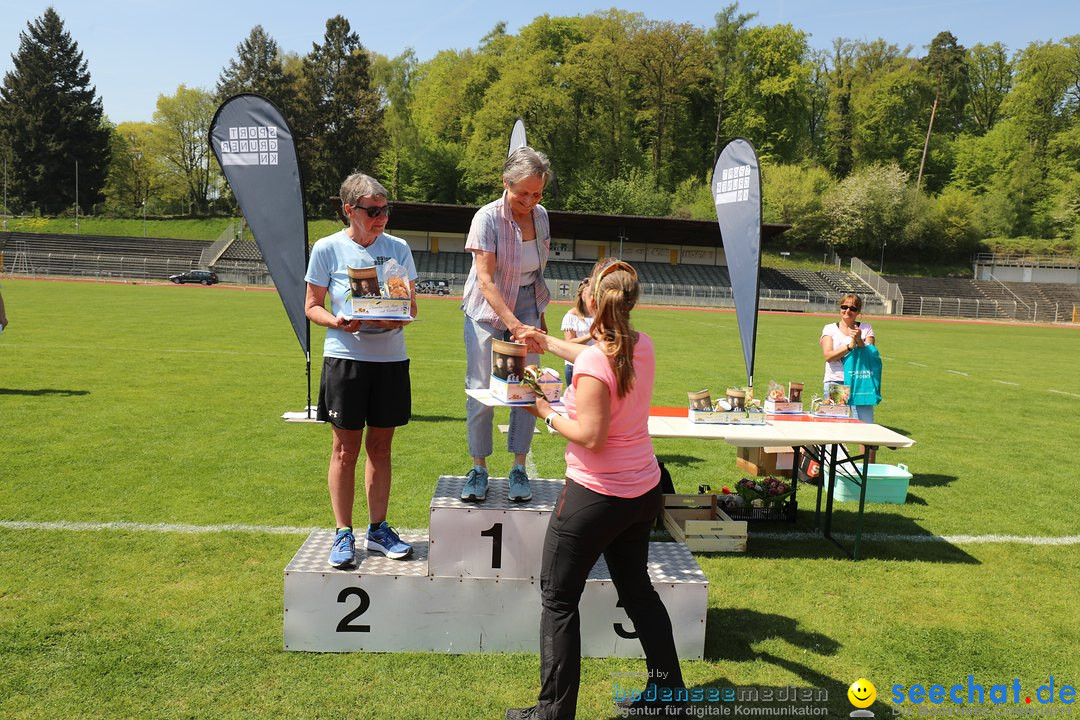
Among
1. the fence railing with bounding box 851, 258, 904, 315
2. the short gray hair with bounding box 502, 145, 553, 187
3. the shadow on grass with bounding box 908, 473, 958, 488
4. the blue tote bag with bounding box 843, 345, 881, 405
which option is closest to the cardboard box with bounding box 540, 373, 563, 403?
the short gray hair with bounding box 502, 145, 553, 187

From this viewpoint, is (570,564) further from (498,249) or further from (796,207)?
(796,207)

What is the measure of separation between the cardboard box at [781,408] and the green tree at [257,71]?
73325 millimetres

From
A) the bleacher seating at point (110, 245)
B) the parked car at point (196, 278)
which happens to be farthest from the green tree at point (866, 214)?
the bleacher seating at point (110, 245)

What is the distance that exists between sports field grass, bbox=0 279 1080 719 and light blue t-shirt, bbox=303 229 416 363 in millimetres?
1475

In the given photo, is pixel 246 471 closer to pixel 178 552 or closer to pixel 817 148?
pixel 178 552

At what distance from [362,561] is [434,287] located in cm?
4240

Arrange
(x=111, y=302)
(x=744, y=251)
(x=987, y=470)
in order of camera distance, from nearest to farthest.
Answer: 1. (x=744, y=251)
2. (x=987, y=470)
3. (x=111, y=302)

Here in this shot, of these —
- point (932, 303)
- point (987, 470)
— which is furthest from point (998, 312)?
point (987, 470)

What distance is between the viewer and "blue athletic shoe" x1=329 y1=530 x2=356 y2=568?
3572 mm

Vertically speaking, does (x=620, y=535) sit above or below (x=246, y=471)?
above

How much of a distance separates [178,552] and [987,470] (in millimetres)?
7713

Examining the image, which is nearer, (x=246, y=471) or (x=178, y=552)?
(x=178, y=552)

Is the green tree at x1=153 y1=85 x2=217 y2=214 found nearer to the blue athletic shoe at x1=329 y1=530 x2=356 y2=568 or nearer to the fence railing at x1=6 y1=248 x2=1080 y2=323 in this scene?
the fence railing at x1=6 y1=248 x2=1080 y2=323

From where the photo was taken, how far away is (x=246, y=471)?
653cm
